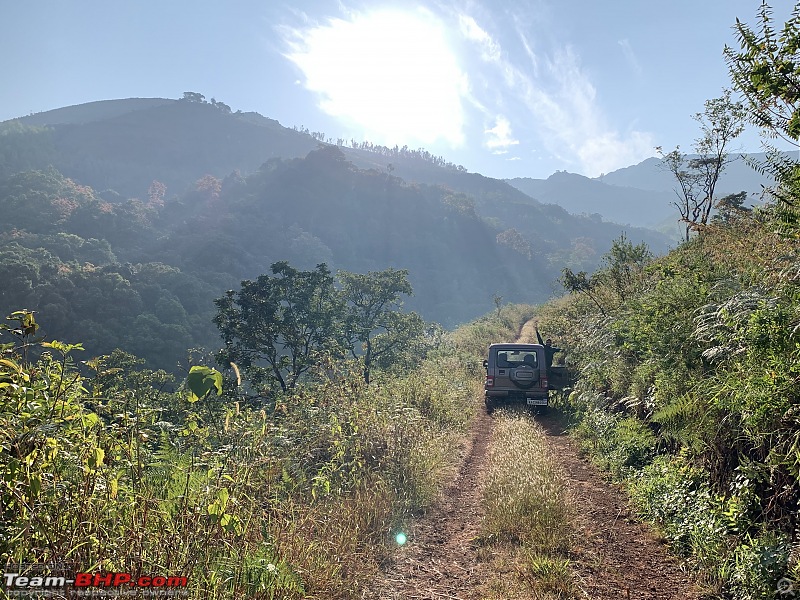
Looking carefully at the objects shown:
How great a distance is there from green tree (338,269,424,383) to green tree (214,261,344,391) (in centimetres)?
574

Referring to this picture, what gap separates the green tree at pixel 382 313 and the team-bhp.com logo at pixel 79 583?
20238 mm

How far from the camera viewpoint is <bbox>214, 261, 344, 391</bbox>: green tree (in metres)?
14.6

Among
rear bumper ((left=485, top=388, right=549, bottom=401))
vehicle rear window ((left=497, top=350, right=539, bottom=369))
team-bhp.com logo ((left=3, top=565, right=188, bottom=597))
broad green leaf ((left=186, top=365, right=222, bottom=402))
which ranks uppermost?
broad green leaf ((left=186, top=365, right=222, bottom=402))

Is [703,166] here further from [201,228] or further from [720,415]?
[201,228]

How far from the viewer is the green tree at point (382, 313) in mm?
23781

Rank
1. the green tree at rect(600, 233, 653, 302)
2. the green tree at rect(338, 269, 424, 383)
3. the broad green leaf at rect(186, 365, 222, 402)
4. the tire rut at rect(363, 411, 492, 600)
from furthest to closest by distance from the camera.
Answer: the green tree at rect(338, 269, 424, 383), the green tree at rect(600, 233, 653, 302), the tire rut at rect(363, 411, 492, 600), the broad green leaf at rect(186, 365, 222, 402)

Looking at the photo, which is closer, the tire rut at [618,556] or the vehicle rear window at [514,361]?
the tire rut at [618,556]

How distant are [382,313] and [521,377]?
1417 cm

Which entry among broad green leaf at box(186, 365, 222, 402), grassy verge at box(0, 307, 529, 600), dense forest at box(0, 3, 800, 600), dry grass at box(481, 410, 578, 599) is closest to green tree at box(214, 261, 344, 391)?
dense forest at box(0, 3, 800, 600)

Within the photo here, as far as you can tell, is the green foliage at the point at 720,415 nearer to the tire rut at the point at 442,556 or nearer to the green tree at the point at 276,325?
the tire rut at the point at 442,556

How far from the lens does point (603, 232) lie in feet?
625

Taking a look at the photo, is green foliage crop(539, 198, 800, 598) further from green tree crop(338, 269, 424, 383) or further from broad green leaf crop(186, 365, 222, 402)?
green tree crop(338, 269, 424, 383)

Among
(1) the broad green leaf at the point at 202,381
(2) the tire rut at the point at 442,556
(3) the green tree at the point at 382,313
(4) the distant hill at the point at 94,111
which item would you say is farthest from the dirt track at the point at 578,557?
(4) the distant hill at the point at 94,111

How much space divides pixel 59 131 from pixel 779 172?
176170 millimetres
